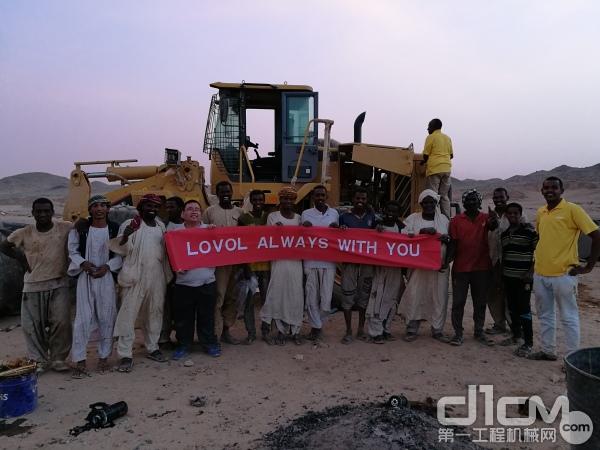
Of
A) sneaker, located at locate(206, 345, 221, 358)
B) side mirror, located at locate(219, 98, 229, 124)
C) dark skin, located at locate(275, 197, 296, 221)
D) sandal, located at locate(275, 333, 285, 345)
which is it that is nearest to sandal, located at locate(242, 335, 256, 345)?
sandal, located at locate(275, 333, 285, 345)

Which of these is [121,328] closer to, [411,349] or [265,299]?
[265,299]

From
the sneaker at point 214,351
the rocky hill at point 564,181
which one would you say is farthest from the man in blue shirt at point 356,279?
the rocky hill at point 564,181

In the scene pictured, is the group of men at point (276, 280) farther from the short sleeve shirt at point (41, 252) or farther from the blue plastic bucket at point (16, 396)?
the blue plastic bucket at point (16, 396)

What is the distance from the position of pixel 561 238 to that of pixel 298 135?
4737mm

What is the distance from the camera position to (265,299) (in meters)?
6.18

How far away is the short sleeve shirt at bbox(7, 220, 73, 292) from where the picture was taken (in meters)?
4.98

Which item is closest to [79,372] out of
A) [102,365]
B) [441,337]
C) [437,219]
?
[102,365]

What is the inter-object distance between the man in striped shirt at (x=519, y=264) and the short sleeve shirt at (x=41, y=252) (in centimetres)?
508

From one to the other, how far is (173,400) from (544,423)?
3.31 metres

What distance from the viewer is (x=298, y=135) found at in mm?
8562

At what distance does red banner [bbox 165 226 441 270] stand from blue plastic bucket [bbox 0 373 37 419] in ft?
7.52

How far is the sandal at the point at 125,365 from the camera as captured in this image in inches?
206

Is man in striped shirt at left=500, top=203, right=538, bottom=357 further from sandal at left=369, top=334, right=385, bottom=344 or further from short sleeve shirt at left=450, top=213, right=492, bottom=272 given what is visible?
sandal at left=369, top=334, right=385, bottom=344

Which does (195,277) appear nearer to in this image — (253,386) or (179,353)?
(179,353)
